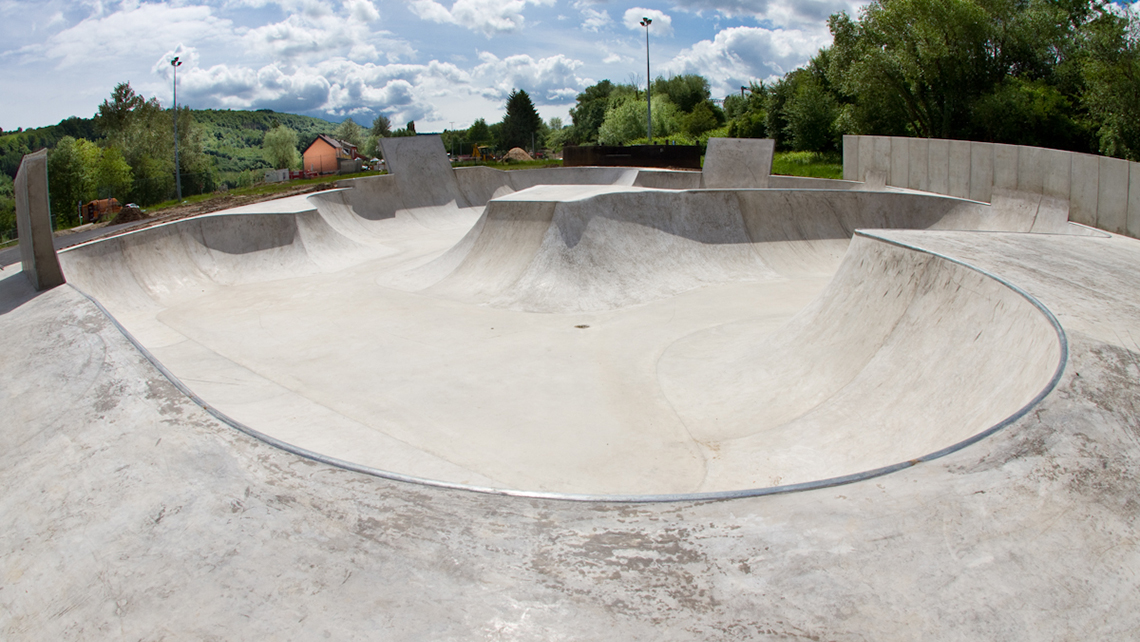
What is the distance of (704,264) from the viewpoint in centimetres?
1351

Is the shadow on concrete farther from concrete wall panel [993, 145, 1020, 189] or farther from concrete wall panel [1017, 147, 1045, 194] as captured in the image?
concrete wall panel [993, 145, 1020, 189]

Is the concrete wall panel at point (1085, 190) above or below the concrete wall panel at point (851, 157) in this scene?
below

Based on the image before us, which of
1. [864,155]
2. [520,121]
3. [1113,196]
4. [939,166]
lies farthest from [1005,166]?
[520,121]

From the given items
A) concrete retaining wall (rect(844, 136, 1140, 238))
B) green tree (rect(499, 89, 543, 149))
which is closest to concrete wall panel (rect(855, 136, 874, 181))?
concrete retaining wall (rect(844, 136, 1140, 238))

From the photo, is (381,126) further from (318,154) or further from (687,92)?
(687,92)

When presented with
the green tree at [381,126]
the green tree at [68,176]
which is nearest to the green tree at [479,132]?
the green tree at [381,126]

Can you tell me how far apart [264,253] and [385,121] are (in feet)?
354

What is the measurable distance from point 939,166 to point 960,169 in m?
0.84

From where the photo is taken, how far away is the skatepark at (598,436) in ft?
8.63

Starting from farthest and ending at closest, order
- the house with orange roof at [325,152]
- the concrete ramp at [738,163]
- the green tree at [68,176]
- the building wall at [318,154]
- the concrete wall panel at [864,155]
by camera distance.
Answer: the building wall at [318,154]
the house with orange roof at [325,152]
the green tree at [68,176]
the concrete ramp at [738,163]
the concrete wall panel at [864,155]

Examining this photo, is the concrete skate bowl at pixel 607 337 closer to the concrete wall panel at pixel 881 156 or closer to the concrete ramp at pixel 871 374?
the concrete ramp at pixel 871 374

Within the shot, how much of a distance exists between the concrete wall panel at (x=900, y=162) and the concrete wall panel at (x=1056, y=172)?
477 cm

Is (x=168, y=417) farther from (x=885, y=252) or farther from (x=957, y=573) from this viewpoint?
(x=885, y=252)

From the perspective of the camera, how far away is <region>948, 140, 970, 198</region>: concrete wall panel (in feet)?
52.6
